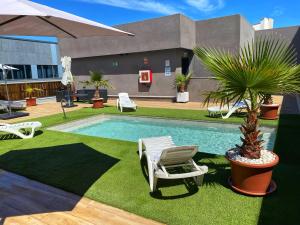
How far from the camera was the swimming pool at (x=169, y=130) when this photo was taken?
8109 millimetres

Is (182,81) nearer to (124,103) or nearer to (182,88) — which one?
(182,88)

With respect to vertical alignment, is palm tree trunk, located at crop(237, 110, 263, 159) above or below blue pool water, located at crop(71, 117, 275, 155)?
above

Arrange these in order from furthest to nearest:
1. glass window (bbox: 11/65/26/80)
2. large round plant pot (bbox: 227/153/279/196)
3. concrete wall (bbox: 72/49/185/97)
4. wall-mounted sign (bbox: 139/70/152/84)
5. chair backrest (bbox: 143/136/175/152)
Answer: glass window (bbox: 11/65/26/80) → wall-mounted sign (bbox: 139/70/152/84) → concrete wall (bbox: 72/49/185/97) → chair backrest (bbox: 143/136/175/152) → large round plant pot (bbox: 227/153/279/196)

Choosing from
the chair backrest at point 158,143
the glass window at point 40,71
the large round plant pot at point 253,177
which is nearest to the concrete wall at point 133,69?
the chair backrest at point 158,143

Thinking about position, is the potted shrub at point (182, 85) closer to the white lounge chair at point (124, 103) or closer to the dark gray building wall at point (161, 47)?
the dark gray building wall at point (161, 47)

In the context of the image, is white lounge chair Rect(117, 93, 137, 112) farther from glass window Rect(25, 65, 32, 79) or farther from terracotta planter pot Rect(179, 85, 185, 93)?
glass window Rect(25, 65, 32, 79)

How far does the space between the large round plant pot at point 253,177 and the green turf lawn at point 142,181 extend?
13 cm

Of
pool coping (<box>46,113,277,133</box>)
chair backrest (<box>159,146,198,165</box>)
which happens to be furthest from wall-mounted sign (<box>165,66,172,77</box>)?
chair backrest (<box>159,146,198,165</box>)

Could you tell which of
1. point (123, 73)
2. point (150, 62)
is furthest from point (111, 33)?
point (123, 73)

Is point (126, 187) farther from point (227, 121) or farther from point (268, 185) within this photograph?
point (227, 121)

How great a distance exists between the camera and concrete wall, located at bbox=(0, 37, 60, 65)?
31.2 meters

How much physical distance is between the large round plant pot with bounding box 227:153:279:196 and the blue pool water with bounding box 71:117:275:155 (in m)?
3.04

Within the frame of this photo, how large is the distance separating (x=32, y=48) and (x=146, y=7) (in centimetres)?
2020

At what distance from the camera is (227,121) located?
31.9 feet
